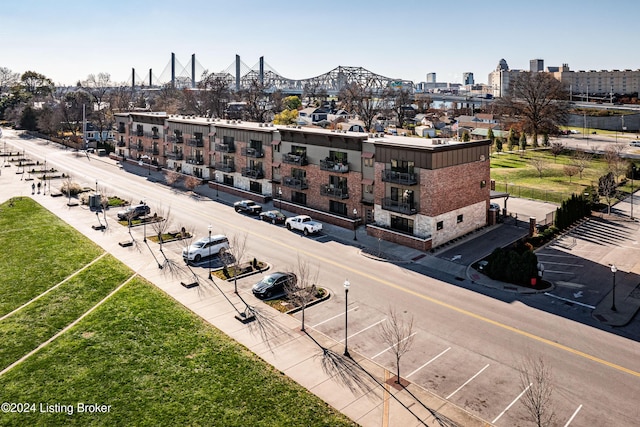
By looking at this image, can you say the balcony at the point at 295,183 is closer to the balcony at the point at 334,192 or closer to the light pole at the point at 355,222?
the balcony at the point at 334,192

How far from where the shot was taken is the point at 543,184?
6688 cm

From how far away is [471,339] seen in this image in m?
25.7

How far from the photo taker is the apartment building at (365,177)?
136ft

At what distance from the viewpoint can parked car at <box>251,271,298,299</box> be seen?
3112cm

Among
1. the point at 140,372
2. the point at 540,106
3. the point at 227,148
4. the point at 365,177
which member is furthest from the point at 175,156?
the point at 540,106

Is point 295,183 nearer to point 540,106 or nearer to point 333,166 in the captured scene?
point 333,166

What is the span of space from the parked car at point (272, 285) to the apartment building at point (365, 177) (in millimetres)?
13838

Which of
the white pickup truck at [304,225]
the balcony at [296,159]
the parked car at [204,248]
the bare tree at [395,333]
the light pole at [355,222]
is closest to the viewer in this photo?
the bare tree at [395,333]

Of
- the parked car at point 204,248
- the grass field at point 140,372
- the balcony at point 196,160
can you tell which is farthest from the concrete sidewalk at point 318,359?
the balcony at point 196,160

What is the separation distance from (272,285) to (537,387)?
16624 mm

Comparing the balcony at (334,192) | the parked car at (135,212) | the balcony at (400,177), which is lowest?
the parked car at (135,212)

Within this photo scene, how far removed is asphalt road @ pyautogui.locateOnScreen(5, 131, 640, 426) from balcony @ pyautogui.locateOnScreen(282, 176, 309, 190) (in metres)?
11.2

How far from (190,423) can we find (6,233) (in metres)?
38.4

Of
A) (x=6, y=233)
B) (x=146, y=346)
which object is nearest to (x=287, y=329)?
(x=146, y=346)
